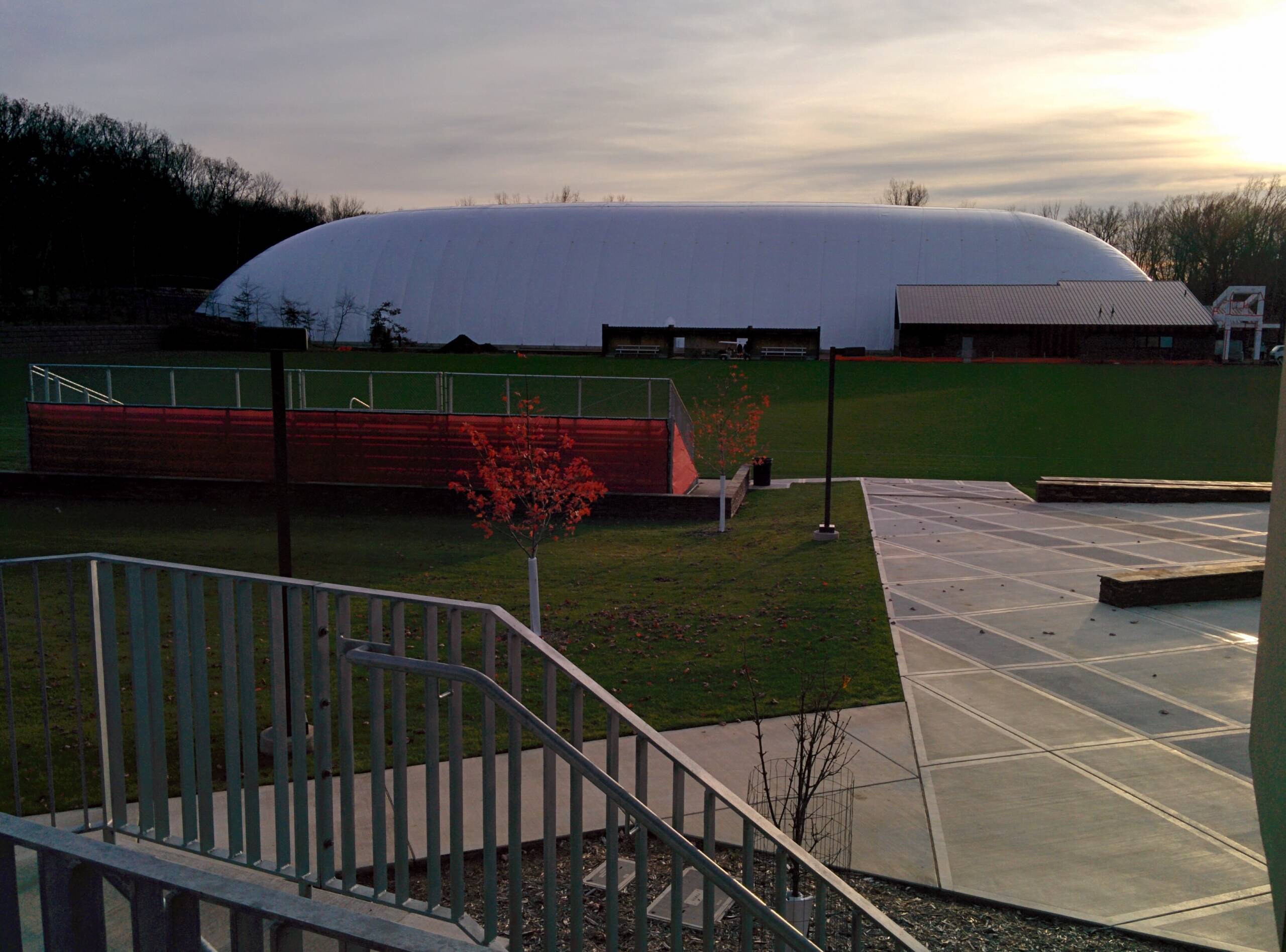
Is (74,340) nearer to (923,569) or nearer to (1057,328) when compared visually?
(1057,328)

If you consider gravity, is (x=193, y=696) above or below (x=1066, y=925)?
above

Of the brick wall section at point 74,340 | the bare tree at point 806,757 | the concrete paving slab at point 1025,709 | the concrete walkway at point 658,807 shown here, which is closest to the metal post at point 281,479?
the concrete walkway at point 658,807

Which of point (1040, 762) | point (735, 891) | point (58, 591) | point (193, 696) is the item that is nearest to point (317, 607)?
point (193, 696)

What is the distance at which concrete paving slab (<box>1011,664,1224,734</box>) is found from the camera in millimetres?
8570

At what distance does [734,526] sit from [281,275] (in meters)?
70.7

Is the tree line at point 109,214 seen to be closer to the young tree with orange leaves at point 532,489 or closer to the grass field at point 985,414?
the grass field at point 985,414

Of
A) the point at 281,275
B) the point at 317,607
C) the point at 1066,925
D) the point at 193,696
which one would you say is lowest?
the point at 1066,925

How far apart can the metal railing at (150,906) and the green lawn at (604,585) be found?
591 cm

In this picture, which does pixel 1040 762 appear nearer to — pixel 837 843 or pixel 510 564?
pixel 837 843

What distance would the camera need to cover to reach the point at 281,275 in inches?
3184

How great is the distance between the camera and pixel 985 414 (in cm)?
3847

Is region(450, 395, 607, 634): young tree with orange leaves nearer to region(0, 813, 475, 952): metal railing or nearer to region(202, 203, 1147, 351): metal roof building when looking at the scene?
region(0, 813, 475, 952): metal railing

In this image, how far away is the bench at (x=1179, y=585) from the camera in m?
12.4

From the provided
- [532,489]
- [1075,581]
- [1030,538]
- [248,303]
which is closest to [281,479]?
[532,489]
